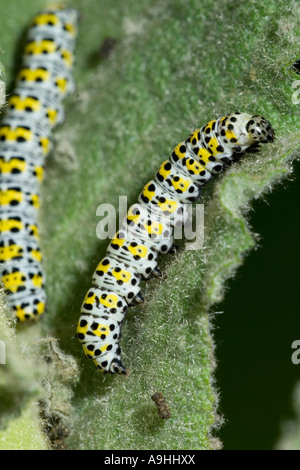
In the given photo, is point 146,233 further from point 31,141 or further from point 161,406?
point 31,141

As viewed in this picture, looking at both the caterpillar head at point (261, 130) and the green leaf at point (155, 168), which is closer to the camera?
the green leaf at point (155, 168)

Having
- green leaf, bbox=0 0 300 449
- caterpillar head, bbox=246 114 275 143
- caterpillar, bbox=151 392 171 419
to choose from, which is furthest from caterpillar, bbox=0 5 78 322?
caterpillar head, bbox=246 114 275 143

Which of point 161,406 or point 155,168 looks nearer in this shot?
point 161,406

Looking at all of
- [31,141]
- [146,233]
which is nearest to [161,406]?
[146,233]

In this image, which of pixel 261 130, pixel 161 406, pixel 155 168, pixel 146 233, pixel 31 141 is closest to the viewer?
pixel 161 406

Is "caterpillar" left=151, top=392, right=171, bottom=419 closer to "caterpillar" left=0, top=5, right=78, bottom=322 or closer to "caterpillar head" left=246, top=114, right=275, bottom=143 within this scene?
"caterpillar" left=0, top=5, right=78, bottom=322
